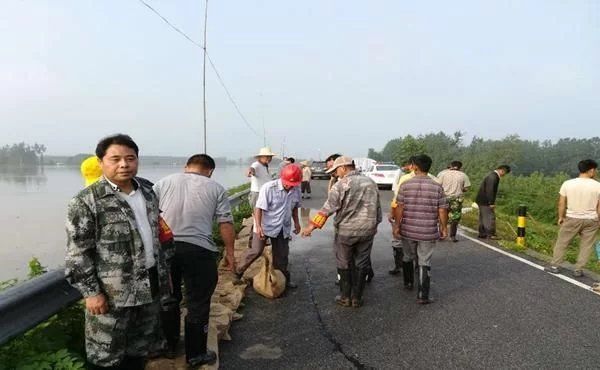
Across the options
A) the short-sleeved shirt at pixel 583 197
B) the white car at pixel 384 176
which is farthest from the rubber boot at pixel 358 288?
the white car at pixel 384 176

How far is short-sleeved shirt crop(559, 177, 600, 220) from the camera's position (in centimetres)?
673

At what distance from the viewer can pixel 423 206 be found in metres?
5.70

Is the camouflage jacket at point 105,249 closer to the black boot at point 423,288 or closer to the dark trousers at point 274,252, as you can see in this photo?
the dark trousers at point 274,252

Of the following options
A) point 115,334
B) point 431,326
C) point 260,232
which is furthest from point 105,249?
point 431,326

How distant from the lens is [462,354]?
405 cm

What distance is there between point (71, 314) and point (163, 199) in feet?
4.03

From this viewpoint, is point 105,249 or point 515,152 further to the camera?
point 515,152

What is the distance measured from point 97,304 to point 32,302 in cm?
71

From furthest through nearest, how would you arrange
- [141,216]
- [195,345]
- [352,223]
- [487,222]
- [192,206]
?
1. [487,222]
2. [352,223]
3. [192,206]
4. [195,345]
5. [141,216]

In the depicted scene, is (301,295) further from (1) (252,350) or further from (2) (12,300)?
(2) (12,300)

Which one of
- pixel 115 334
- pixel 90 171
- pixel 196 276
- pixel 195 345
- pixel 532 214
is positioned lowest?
pixel 532 214

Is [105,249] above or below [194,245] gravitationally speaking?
above

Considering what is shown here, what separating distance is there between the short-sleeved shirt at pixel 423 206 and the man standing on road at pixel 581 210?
2.63m

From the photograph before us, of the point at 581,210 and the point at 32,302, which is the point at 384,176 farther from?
the point at 32,302
